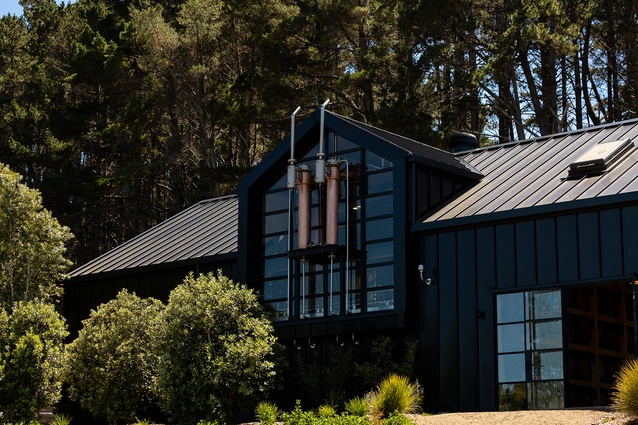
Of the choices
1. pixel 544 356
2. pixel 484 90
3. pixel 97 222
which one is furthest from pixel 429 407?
pixel 97 222

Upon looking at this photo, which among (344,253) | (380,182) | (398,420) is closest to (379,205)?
(380,182)

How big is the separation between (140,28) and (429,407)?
87.0 feet

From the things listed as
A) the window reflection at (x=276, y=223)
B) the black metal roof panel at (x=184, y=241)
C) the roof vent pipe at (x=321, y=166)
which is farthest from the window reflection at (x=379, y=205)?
the black metal roof panel at (x=184, y=241)

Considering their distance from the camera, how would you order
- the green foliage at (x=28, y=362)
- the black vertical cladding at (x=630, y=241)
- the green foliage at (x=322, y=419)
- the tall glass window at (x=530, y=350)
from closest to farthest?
the green foliage at (x=322, y=419) < the black vertical cladding at (x=630, y=241) < the tall glass window at (x=530, y=350) < the green foliage at (x=28, y=362)

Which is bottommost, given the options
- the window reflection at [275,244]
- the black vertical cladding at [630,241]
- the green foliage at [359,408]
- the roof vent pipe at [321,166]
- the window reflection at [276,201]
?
the green foliage at [359,408]

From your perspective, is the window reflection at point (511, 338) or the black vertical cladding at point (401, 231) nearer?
the window reflection at point (511, 338)

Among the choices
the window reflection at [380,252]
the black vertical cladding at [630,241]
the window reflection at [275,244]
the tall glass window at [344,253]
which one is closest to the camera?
the black vertical cladding at [630,241]

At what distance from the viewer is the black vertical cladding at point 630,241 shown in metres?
18.3

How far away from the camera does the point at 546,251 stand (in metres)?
19.5

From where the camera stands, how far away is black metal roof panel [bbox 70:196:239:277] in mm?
26203

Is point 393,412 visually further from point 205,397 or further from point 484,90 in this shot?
point 484,90

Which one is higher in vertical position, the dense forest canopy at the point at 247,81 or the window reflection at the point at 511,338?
the dense forest canopy at the point at 247,81

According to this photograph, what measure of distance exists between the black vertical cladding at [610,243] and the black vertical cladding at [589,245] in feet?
0.32

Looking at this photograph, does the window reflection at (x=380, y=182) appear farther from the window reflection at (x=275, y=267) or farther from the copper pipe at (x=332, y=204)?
the window reflection at (x=275, y=267)
